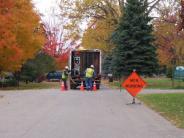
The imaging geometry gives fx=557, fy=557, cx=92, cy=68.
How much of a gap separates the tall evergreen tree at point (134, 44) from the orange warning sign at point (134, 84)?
2330 cm

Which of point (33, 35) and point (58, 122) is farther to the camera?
point (33, 35)

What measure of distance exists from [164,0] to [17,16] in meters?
18.9

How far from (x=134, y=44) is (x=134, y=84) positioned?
2401 cm

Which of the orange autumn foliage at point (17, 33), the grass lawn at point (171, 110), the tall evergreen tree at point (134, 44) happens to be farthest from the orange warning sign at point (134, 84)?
the tall evergreen tree at point (134, 44)

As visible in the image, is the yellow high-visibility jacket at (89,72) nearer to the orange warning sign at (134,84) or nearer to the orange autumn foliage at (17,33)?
the orange autumn foliage at (17,33)

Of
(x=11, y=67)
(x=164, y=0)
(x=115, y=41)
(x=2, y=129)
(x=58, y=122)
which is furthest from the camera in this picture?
(x=164, y=0)

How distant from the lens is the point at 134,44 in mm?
49781

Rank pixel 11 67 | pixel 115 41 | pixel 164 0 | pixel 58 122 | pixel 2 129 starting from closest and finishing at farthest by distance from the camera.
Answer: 1. pixel 2 129
2. pixel 58 122
3. pixel 11 67
4. pixel 115 41
5. pixel 164 0

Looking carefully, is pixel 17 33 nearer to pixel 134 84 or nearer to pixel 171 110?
pixel 134 84

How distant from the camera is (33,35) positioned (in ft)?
168

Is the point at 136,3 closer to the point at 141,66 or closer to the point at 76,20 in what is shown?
the point at 141,66

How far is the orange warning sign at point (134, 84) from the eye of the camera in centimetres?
2586

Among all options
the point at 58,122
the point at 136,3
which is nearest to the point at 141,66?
the point at 136,3

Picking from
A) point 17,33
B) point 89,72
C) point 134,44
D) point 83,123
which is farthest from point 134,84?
point 17,33
